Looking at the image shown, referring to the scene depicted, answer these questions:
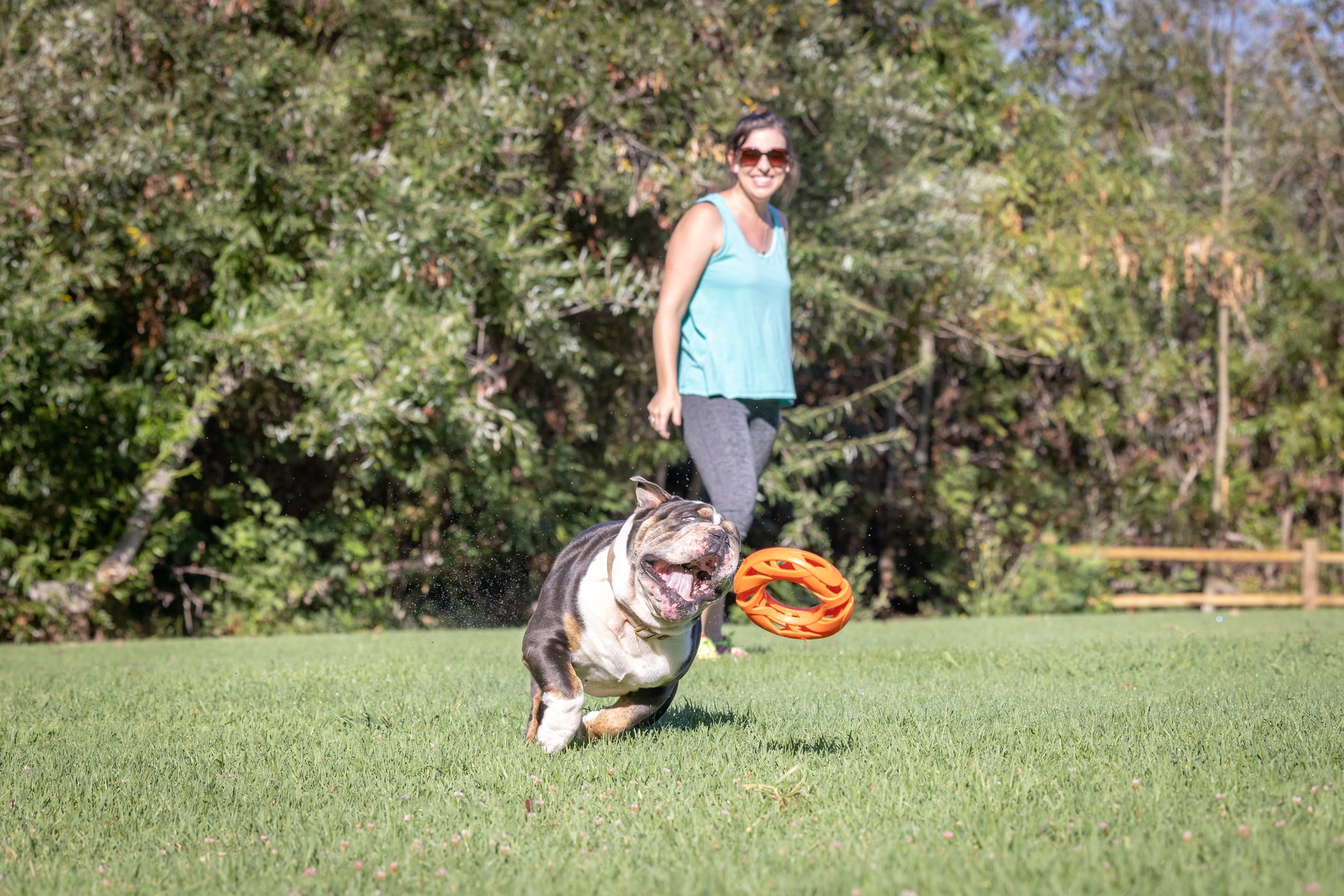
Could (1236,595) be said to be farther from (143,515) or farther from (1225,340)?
(143,515)

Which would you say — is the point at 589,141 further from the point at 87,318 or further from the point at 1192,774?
the point at 1192,774

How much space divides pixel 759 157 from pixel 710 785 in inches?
116

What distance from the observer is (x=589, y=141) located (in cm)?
994

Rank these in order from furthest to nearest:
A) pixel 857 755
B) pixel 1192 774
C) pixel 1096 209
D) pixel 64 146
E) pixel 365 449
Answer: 1. pixel 1096 209
2. pixel 365 449
3. pixel 64 146
4. pixel 857 755
5. pixel 1192 774

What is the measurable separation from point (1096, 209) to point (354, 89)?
7521mm

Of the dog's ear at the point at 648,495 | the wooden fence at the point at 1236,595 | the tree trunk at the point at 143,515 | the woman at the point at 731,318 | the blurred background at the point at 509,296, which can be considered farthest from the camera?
the wooden fence at the point at 1236,595

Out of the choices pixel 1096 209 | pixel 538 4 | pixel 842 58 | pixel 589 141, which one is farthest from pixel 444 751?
pixel 1096 209

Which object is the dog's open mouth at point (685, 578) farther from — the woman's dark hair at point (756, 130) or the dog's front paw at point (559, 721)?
the woman's dark hair at point (756, 130)

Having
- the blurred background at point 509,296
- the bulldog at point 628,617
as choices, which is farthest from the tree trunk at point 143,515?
the bulldog at point 628,617

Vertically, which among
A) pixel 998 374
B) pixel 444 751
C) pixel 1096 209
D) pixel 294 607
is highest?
pixel 1096 209

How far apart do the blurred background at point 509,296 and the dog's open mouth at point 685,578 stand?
5944 millimetres

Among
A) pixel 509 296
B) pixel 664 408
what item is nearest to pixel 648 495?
pixel 664 408

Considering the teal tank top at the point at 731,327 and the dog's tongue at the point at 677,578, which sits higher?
the teal tank top at the point at 731,327

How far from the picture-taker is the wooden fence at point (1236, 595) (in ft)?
44.3
